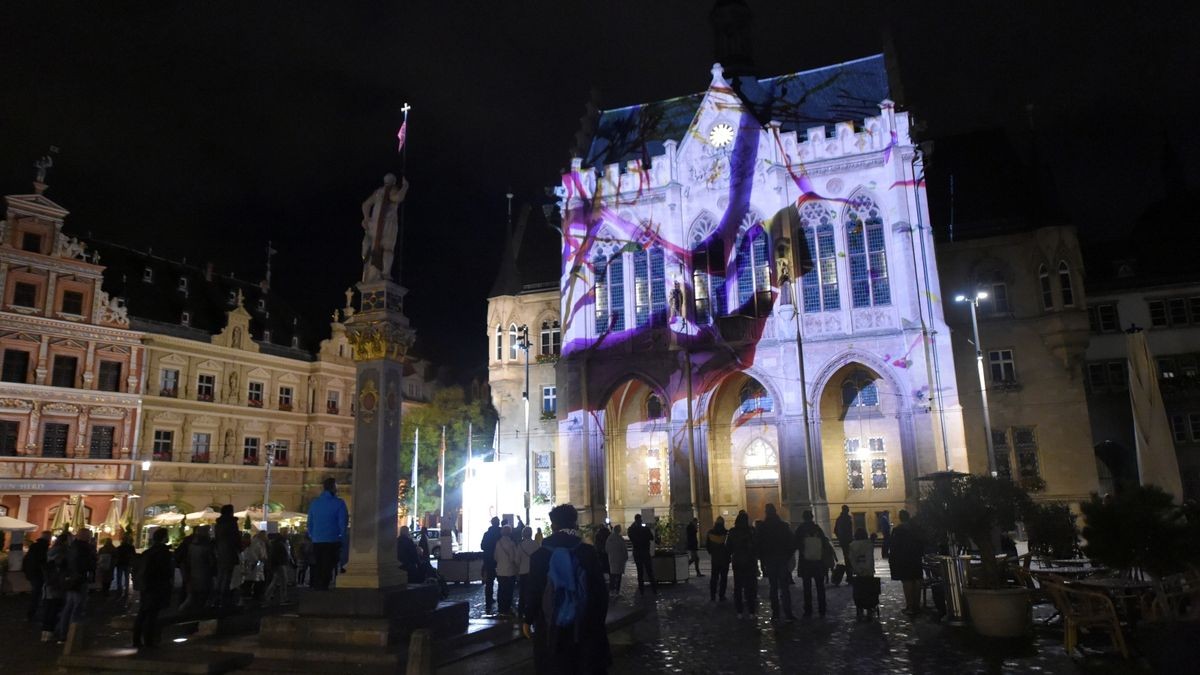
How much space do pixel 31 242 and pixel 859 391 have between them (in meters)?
38.3

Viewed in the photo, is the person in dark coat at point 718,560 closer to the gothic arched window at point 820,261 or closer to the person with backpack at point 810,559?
the person with backpack at point 810,559

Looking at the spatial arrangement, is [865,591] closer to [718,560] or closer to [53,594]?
[718,560]

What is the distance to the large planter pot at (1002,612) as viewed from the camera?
10953 millimetres

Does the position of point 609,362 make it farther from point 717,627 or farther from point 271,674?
point 271,674

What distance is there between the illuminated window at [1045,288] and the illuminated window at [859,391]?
8057 millimetres

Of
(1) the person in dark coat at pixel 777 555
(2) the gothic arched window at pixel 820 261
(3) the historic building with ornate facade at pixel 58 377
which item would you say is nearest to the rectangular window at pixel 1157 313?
(2) the gothic arched window at pixel 820 261

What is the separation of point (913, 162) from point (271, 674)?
29930mm

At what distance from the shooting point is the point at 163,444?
40188 mm

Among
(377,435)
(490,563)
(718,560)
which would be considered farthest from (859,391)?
(377,435)

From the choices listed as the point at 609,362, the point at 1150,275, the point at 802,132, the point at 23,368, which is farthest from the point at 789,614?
the point at 23,368

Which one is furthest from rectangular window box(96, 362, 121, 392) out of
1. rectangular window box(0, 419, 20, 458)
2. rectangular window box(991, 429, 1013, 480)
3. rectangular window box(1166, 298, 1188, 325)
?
rectangular window box(1166, 298, 1188, 325)

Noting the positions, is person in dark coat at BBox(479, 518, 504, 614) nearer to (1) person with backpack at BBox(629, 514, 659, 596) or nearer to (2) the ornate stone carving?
(1) person with backpack at BBox(629, 514, 659, 596)

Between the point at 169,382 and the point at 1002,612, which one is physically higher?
the point at 169,382

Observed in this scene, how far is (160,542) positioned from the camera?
11.4 metres
